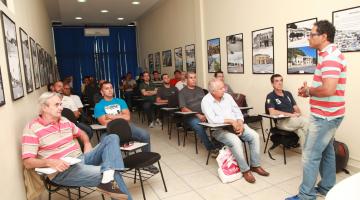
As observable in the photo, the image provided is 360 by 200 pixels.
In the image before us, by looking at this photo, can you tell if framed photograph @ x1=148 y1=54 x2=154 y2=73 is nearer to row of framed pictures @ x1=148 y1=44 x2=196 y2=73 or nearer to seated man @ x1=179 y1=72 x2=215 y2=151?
row of framed pictures @ x1=148 y1=44 x2=196 y2=73

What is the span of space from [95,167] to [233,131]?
1.78 m

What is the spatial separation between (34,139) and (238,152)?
2.19 meters

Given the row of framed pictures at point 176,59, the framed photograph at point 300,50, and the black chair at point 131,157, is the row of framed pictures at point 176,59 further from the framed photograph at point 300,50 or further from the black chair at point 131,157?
the black chair at point 131,157

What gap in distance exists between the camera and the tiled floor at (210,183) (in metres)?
2.97

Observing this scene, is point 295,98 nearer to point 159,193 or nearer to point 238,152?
point 238,152

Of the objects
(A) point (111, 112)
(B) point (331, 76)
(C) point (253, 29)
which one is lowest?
(A) point (111, 112)

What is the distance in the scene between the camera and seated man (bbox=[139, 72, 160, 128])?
6.86m

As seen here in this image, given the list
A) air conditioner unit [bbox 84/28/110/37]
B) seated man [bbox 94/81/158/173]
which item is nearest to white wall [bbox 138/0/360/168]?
seated man [bbox 94/81/158/173]

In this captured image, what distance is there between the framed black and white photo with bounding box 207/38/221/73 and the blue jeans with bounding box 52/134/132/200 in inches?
150

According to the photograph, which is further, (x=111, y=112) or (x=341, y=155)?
(x=111, y=112)

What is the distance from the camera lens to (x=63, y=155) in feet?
8.50

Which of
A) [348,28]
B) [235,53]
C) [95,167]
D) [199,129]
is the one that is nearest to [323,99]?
[348,28]

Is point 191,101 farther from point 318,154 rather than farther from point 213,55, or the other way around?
point 318,154

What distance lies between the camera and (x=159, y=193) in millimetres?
3104
